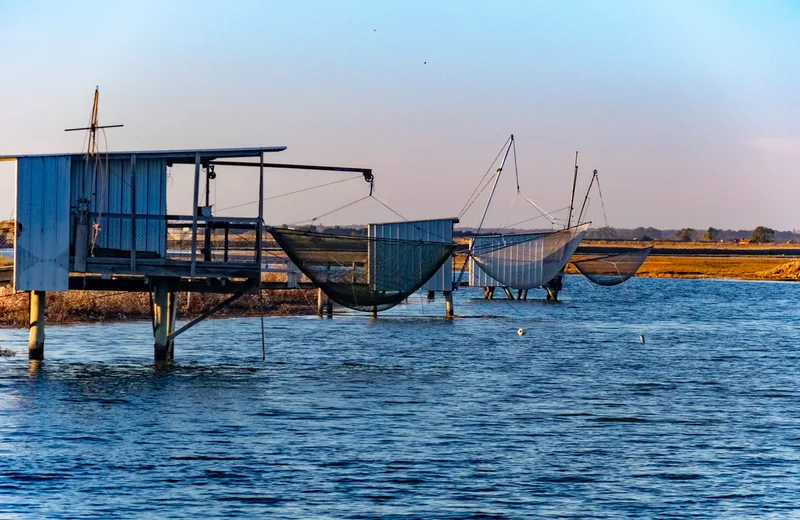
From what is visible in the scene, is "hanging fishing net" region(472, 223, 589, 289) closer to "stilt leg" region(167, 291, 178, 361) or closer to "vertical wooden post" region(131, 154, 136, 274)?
"stilt leg" region(167, 291, 178, 361)

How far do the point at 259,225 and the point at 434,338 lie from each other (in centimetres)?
1585

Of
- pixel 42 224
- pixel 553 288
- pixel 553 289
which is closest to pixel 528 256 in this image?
pixel 553 288

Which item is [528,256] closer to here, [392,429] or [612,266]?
[612,266]

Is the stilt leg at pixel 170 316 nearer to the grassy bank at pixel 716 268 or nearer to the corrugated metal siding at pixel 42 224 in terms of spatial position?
the corrugated metal siding at pixel 42 224

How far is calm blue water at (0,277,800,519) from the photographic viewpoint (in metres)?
15.2

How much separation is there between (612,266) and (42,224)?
36.5m

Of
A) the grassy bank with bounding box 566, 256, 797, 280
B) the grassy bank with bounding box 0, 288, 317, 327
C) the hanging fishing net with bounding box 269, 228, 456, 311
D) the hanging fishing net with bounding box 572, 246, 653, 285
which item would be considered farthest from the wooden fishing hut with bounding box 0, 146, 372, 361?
the grassy bank with bounding box 566, 256, 797, 280

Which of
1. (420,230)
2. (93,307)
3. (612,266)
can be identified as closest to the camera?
(93,307)

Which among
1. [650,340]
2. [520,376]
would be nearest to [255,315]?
[650,340]

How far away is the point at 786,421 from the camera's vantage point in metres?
22.3

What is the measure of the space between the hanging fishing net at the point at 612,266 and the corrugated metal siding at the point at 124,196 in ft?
108

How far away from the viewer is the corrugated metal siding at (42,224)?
82.7 ft

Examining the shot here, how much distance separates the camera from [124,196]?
25.8 metres

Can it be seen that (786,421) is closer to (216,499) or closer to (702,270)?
(216,499)
